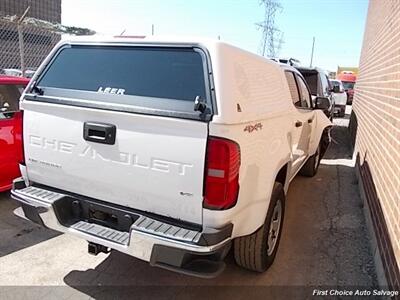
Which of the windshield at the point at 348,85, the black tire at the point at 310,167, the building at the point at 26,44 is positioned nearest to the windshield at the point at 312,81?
the black tire at the point at 310,167

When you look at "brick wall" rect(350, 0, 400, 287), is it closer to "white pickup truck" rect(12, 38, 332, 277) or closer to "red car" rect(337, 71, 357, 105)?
"white pickup truck" rect(12, 38, 332, 277)

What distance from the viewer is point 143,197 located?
2615mm

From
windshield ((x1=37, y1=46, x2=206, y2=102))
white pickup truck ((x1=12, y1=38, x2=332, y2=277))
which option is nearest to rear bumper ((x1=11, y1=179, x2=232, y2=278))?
white pickup truck ((x1=12, y1=38, x2=332, y2=277))

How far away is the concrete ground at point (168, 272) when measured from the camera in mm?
3080

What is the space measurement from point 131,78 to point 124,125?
42cm

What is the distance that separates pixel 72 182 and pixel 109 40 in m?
1.18

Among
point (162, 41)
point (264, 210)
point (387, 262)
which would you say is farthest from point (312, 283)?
point (162, 41)

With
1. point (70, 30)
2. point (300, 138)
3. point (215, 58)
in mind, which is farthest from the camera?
point (70, 30)

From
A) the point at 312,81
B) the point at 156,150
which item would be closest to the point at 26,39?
the point at 312,81

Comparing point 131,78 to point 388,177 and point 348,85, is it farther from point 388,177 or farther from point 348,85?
point 348,85

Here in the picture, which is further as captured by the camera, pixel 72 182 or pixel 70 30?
pixel 70 30

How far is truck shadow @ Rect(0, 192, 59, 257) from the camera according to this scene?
366 cm

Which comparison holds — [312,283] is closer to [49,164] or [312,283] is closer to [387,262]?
[387,262]

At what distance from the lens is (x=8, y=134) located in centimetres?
449
